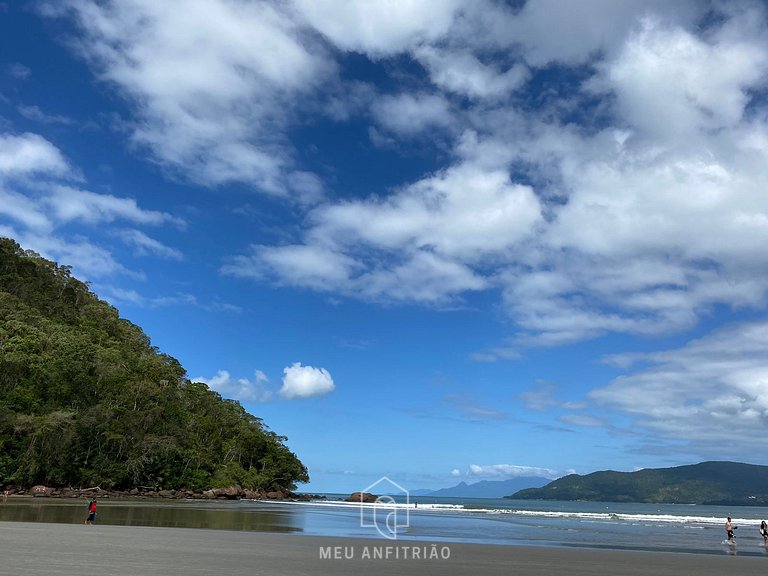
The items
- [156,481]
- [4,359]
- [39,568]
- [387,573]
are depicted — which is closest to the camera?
[39,568]

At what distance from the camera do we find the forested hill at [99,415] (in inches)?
2761

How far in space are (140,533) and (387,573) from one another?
15.3 m

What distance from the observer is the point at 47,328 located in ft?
280

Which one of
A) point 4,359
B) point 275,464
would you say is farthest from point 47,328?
point 275,464

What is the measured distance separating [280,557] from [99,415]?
6928cm

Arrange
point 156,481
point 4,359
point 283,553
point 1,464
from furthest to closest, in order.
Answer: point 156,481
point 4,359
point 1,464
point 283,553

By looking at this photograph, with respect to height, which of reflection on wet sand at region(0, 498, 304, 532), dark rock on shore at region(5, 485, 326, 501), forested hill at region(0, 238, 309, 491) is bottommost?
dark rock on shore at region(5, 485, 326, 501)

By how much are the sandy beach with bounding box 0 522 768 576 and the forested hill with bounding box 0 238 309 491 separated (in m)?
51.7

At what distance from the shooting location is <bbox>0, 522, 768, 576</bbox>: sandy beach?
579 inches

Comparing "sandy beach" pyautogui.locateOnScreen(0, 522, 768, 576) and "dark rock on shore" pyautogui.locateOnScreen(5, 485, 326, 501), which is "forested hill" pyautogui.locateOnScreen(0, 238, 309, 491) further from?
"sandy beach" pyautogui.locateOnScreen(0, 522, 768, 576)

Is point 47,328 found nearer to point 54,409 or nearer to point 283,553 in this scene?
point 54,409

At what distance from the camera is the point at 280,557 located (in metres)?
18.8

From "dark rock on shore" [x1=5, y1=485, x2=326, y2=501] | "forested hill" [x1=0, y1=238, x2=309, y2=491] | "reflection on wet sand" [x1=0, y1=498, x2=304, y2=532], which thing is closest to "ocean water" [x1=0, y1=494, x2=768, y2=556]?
"reflection on wet sand" [x1=0, y1=498, x2=304, y2=532]

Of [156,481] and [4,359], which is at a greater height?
[4,359]
